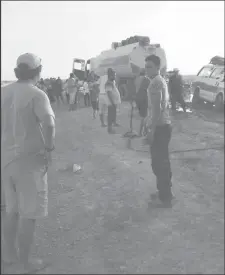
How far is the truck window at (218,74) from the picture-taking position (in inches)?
552

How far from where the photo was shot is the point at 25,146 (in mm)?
3158

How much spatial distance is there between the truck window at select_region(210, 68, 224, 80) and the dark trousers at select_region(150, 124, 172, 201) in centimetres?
995

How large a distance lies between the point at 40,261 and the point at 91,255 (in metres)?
0.51

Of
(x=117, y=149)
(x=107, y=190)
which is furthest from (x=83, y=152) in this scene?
(x=107, y=190)

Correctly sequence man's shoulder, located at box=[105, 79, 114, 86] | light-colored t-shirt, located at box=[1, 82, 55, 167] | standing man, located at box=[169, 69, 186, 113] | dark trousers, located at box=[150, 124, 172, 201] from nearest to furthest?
light-colored t-shirt, located at box=[1, 82, 55, 167], dark trousers, located at box=[150, 124, 172, 201], man's shoulder, located at box=[105, 79, 114, 86], standing man, located at box=[169, 69, 186, 113]

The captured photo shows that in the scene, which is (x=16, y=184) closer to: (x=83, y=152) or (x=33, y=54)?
(x=33, y=54)

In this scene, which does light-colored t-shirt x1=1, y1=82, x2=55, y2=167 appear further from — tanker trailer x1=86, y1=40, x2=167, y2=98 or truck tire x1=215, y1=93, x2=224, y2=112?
tanker trailer x1=86, y1=40, x2=167, y2=98

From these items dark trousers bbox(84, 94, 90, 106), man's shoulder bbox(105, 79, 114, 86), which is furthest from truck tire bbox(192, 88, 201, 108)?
man's shoulder bbox(105, 79, 114, 86)

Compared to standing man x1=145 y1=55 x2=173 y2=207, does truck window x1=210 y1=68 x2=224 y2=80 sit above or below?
above

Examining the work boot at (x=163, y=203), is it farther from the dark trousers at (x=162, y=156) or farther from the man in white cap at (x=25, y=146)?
the man in white cap at (x=25, y=146)

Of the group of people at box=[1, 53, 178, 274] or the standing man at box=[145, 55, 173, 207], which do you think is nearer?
the group of people at box=[1, 53, 178, 274]

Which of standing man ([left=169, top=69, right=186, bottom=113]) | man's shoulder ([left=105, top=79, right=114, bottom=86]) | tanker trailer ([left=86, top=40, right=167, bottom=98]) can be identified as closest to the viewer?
→ man's shoulder ([left=105, top=79, right=114, bottom=86])

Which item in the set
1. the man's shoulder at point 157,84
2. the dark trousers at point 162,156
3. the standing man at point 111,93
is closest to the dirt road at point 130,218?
the dark trousers at point 162,156

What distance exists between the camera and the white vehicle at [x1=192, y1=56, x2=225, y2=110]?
45.0 ft
